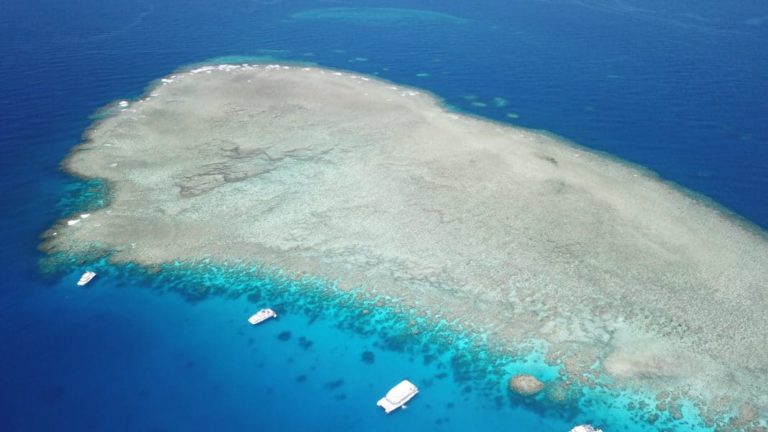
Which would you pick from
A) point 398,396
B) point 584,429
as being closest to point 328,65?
point 398,396

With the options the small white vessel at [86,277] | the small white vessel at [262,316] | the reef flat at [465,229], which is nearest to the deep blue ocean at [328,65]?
the small white vessel at [262,316]

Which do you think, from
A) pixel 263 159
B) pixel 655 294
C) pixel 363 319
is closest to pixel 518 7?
pixel 263 159

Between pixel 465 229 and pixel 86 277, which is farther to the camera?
pixel 465 229

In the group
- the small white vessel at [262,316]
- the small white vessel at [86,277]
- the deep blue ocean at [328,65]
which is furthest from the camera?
the small white vessel at [86,277]

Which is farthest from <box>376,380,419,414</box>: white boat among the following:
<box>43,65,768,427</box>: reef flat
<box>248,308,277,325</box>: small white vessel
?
<box>248,308,277,325</box>: small white vessel

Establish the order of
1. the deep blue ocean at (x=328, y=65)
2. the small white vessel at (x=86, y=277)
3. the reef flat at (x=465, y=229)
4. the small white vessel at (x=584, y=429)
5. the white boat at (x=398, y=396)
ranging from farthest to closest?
the small white vessel at (x=86, y=277) < the reef flat at (x=465, y=229) < the deep blue ocean at (x=328, y=65) < the white boat at (x=398, y=396) < the small white vessel at (x=584, y=429)

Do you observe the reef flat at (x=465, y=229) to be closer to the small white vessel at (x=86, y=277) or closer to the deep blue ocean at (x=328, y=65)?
the small white vessel at (x=86, y=277)

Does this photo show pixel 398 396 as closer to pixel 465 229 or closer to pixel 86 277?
pixel 465 229

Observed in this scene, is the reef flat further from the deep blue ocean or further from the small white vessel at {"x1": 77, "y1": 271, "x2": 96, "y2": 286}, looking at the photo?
the deep blue ocean
